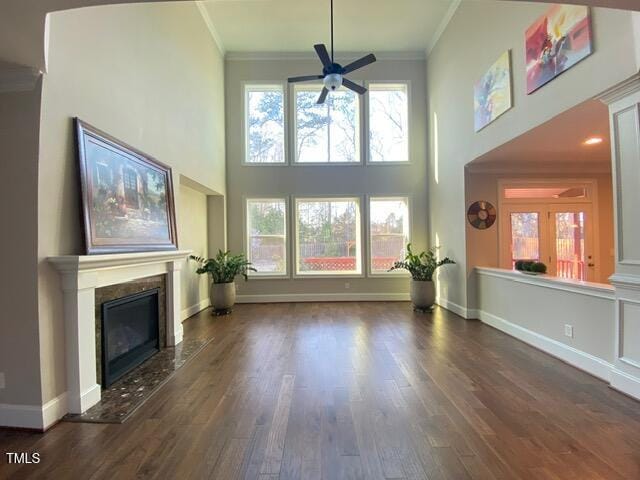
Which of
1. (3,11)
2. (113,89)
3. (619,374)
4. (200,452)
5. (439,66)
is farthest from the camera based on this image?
(439,66)

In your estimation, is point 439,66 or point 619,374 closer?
point 619,374

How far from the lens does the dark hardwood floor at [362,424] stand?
1.94m

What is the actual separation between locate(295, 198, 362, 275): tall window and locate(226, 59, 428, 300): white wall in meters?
0.25

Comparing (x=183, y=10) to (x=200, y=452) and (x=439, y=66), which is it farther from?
(x=200, y=452)

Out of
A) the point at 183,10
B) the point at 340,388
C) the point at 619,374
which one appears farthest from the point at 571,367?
the point at 183,10

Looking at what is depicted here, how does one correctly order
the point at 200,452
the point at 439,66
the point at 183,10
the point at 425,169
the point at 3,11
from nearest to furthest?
the point at 3,11 < the point at 200,452 < the point at 183,10 < the point at 439,66 < the point at 425,169

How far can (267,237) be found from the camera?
7.46 meters

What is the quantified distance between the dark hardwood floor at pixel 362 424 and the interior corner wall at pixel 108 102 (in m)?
0.76

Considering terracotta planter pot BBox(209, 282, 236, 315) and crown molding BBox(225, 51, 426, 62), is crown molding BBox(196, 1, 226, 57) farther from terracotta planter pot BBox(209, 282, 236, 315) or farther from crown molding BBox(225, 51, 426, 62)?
terracotta planter pot BBox(209, 282, 236, 315)

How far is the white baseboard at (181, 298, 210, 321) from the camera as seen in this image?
18.9ft

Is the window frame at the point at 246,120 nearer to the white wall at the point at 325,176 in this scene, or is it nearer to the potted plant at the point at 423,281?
the white wall at the point at 325,176

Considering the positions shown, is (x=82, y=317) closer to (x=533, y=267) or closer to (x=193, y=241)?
(x=193, y=241)

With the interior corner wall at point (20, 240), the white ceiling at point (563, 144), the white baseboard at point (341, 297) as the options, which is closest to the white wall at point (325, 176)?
the white baseboard at point (341, 297)

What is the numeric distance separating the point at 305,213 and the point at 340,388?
4.92m
